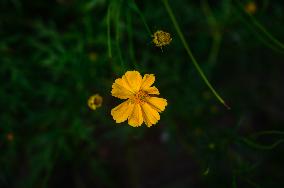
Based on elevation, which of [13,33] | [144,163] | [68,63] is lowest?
[144,163]

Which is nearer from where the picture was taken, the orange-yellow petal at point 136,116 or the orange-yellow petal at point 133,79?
the orange-yellow petal at point 133,79

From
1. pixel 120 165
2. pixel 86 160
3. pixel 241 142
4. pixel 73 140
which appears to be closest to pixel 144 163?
pixel 120 165

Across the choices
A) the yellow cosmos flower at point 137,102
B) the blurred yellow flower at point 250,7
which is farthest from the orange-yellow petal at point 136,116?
the blurred yellow flower at point 250,7

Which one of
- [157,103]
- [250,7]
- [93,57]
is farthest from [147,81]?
[250,7]

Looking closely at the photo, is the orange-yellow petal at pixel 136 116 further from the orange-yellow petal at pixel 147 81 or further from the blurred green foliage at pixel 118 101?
the blurred green foliage at pixel 118 101

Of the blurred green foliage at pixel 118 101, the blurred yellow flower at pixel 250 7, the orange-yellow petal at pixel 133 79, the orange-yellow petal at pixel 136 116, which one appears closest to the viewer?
the orange-yellow petal at pixel 133 79

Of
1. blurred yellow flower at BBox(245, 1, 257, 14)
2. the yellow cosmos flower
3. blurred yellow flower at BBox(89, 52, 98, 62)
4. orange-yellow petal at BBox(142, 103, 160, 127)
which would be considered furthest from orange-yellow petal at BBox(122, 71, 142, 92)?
blurred yellow flower at BBox(245, 1, 257, 14)

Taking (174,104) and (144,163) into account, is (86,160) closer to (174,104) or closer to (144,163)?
(144,163)

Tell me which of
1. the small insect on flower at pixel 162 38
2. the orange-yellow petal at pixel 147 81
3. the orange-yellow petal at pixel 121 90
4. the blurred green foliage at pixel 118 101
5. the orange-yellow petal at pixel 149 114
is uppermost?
the blurred green foliage at pixel 118 101
